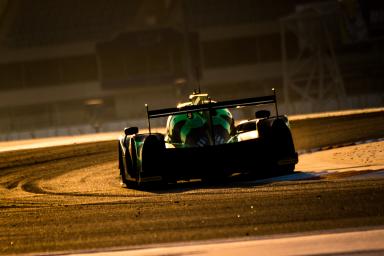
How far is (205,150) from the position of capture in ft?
58.9

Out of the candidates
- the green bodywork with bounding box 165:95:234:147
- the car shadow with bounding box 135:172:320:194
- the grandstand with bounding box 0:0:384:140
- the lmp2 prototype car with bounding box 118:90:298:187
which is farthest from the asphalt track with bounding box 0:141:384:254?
the grandstand with bounding box 0:0:384:140

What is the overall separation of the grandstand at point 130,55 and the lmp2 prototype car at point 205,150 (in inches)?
2337

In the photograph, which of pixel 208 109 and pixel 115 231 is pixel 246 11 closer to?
pixel 208 109

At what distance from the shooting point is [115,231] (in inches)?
478

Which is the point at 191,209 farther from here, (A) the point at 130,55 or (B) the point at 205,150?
(A) the point at 130,55

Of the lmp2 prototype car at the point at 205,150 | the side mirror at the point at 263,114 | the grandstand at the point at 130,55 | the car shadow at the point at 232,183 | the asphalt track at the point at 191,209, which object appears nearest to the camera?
the asphalt track at the point at 191,209

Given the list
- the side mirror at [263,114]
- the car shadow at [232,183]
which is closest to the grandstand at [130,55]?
the side mirror at [263,114]

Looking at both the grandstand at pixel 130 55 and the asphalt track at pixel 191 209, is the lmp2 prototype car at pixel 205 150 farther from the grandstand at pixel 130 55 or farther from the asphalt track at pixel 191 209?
the grandstand at pixel 130 55

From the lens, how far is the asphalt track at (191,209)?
11273 millimetres

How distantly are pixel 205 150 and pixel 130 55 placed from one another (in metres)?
65.7

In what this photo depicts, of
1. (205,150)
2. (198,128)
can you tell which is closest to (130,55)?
(198,128)

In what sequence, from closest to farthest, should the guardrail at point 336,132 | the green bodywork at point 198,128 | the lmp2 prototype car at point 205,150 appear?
the lmp2 prototype car at point 205,150 → the green bodywork at point 198,128 → the guardrail at point 336,132

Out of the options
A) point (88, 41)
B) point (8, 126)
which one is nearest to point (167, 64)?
point (88, 41)

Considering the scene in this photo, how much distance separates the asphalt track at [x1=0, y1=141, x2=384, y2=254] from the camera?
11.3 meters
